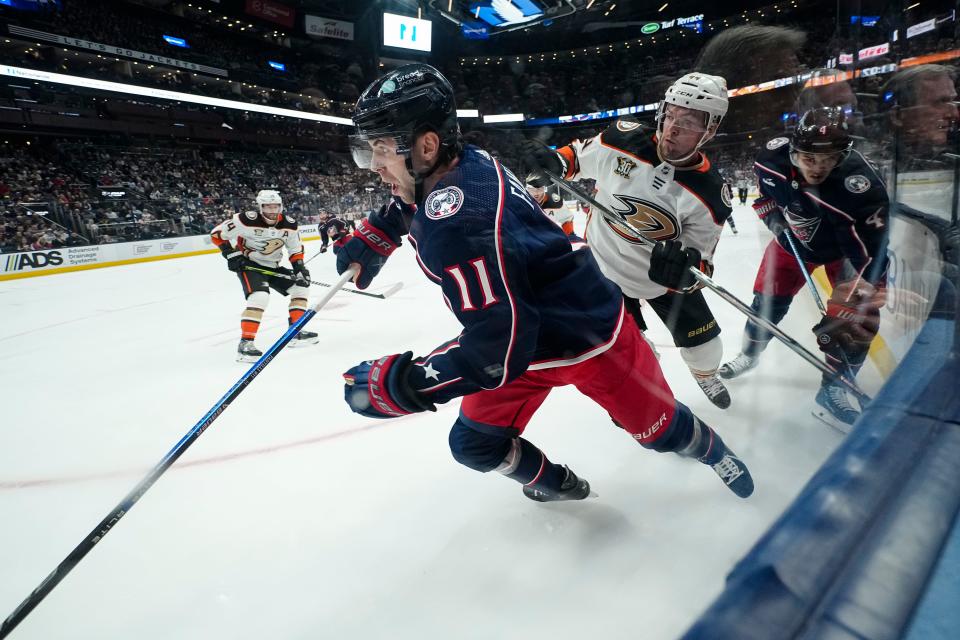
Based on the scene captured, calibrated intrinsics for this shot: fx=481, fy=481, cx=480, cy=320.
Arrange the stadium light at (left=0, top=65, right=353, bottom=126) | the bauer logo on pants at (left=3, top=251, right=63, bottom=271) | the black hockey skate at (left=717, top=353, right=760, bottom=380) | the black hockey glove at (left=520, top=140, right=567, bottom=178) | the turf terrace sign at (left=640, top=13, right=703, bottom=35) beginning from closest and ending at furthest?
the black hockey glove at (left=520, top=140, right=567, bottom=178)
the black hockey skate at (left=717, top=353, right=760, bottom=380)
the turf terrace sign at (left=640, top=13, right=703, bottom=35)
the bauer logo on pants at (left=3, top=251, right=63, bottom=271)
the stadium light at (left=0, top=65, right=353, bottom=126)

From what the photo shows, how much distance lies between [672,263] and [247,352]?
9.26 feet

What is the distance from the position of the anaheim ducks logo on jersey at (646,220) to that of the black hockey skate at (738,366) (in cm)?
84

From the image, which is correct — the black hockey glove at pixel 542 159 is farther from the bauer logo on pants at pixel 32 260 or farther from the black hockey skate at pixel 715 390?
the bauer logo on pants at pixel 32 260

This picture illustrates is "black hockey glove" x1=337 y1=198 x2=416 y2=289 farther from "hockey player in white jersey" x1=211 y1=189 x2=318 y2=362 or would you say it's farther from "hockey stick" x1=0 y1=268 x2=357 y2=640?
"hockey player in white jersey" x1=211 y1=189 x2=318 y2=362

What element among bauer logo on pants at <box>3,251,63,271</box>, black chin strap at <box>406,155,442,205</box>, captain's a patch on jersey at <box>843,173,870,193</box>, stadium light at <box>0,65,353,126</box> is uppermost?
stadium light at <box>0,65,353,126</box>

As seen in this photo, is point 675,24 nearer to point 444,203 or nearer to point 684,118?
point 684,118

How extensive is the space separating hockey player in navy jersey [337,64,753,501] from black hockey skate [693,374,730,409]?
73 cm

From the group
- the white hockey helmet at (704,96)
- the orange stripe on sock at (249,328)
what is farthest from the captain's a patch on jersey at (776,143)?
the orange stripe on sock at (249,328)

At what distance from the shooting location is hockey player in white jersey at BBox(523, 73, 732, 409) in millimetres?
1755

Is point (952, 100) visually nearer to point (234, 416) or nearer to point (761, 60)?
point (761, 60)

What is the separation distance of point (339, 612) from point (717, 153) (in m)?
2.27

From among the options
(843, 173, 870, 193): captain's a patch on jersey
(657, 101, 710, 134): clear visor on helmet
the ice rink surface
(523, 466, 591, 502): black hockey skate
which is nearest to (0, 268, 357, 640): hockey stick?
the ice rink surface

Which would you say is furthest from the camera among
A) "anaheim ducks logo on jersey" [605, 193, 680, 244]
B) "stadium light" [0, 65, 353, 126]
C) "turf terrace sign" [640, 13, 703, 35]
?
"stadium light" [0, 65, 353, 126]

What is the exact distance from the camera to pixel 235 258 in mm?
3701
